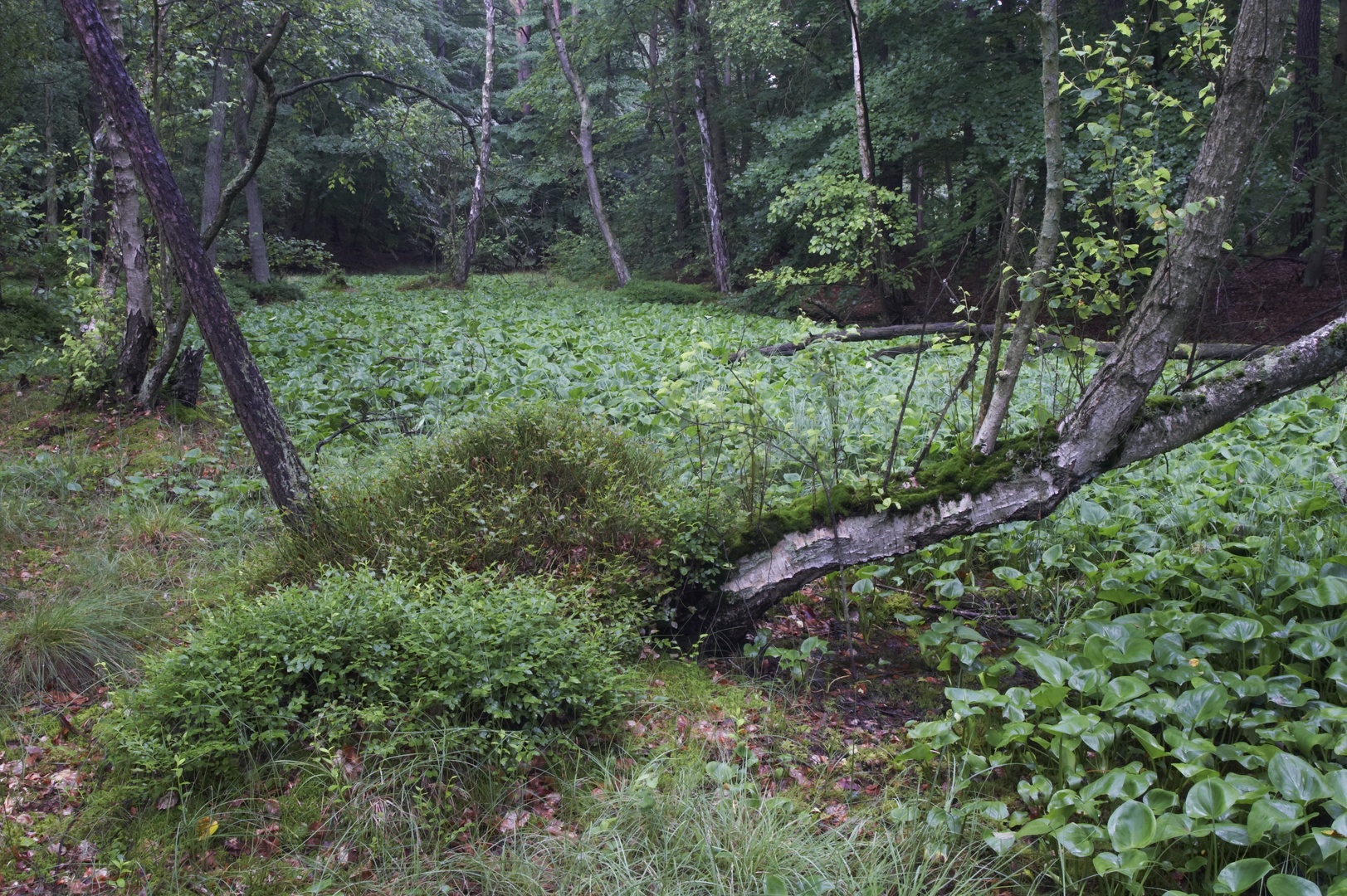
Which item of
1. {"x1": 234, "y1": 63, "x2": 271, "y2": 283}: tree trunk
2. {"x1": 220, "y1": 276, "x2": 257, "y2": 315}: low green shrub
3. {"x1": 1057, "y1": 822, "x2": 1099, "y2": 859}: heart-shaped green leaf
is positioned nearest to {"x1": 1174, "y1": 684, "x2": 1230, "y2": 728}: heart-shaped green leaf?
{"x1": 1057, "y1": 822, "x2": 1099, "y2": 859}: heart-shaped green leaf

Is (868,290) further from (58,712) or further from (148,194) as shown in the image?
(58,712)

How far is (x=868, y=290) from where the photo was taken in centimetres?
1388

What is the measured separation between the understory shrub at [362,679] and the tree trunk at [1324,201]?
1071 cm

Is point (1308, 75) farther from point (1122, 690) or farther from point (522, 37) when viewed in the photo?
point (522, 37)

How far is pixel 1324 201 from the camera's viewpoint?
10.2 metres

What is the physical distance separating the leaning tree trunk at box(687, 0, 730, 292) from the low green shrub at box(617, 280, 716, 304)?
0.57 meters

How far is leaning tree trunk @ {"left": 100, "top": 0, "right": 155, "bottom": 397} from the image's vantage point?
6000 mm

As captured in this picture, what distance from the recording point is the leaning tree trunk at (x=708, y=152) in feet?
50.0

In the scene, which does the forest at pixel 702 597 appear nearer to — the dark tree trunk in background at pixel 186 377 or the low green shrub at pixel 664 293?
the dark tree trunk in background at pixel 186 377

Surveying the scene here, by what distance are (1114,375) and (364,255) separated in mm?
28119

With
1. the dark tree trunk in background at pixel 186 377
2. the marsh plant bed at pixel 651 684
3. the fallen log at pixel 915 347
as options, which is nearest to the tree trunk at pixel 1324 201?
the fallen log at pixel 915 347

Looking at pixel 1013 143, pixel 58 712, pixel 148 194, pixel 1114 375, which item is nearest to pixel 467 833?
pixel 58 712

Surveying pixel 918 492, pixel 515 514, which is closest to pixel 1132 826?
pixel 918 492

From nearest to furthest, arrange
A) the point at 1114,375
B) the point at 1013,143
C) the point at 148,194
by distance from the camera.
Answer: the point at 1114,375 < the point at 148,194 < the point at 1013,143
